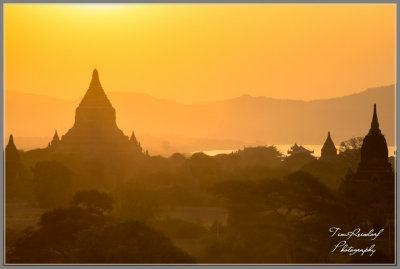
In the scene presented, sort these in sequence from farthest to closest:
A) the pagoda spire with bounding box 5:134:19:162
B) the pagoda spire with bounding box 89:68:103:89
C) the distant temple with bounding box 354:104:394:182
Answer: the pagoda spire with bounding box 89:68:103:89, the pagoda spire with bounding box 5:134:19:162, the distant temple with bounding box 354:104:394:182

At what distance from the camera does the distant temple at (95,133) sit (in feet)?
369

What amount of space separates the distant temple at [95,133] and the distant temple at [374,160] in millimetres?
54257

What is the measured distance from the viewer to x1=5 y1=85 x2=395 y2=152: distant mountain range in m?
136

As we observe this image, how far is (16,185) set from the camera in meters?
83.6

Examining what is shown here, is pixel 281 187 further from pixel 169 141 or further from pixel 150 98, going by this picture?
pixel 169 141

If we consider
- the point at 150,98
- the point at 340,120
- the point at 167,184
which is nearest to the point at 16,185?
the point at 167,184

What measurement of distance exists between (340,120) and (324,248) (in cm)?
13444

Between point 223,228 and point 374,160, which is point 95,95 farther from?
point 223,228

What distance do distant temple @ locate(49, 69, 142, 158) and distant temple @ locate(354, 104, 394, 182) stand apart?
54.3 m

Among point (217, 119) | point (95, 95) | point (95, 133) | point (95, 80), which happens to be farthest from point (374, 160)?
point (217, 119)

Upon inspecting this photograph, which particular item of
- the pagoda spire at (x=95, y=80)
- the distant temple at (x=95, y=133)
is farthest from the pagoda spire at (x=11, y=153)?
the pagoda spire at (x=95, y=80)

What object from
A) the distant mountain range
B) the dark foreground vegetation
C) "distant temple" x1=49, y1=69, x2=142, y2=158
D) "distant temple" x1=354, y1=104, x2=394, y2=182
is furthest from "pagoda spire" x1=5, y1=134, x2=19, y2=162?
"distant temple" x1=354, y1=104, x2=394, y2=182

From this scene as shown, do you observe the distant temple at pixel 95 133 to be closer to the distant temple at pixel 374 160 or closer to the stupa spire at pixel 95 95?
the stupa spire at pixel 95 95

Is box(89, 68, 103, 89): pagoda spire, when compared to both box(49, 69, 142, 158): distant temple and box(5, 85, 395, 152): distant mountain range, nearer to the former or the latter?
box(49, 69, 142, 158): distant temple
